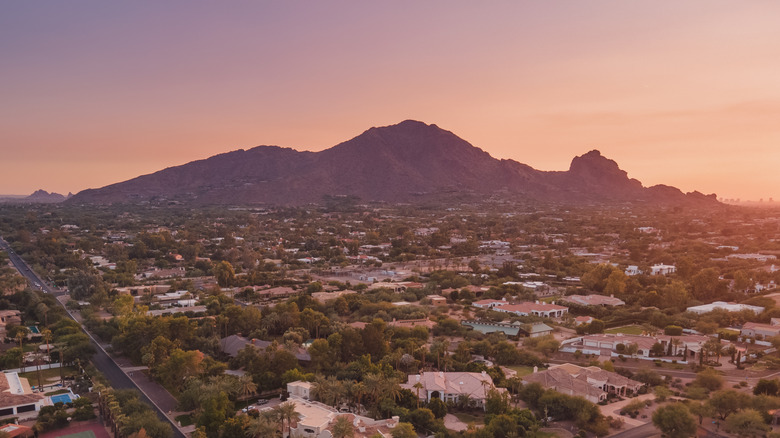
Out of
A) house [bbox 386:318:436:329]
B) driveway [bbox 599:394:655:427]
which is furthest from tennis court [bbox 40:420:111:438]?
driveway [bbox 599:394:655:427]

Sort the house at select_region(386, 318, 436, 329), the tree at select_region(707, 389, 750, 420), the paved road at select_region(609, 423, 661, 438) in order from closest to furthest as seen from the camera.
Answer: the paved road at select_region(609, 423, 661, 438) < the tree at select_region(707, 389, 750, 420) < the house at select_region(386, 318, 436, 329)

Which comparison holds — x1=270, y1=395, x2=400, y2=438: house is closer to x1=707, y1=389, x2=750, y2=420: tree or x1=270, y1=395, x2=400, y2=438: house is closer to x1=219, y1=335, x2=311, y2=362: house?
x1=219, y1=335, x2=311, y2=362: house

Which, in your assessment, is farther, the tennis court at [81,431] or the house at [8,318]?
the house at [8,318]

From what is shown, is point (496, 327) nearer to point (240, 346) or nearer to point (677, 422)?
point (677, 422)

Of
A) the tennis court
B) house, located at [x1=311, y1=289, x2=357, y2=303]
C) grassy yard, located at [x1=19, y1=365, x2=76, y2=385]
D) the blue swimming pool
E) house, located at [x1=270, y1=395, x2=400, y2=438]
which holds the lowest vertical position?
the tennis court

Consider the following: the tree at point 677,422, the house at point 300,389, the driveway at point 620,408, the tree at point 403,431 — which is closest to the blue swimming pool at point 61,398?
the house at point 300,389

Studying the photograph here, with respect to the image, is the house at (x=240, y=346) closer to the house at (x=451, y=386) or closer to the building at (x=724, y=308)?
the house at (x=451, y=386)

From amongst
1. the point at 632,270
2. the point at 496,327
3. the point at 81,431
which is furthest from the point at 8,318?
the point at 632,270
